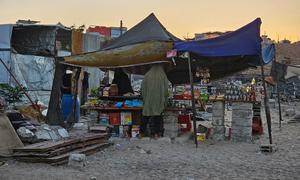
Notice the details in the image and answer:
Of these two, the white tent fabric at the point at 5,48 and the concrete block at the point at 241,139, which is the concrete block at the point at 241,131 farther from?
the white tent fabric at the point at 5,48

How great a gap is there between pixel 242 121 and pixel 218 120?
1.90ft

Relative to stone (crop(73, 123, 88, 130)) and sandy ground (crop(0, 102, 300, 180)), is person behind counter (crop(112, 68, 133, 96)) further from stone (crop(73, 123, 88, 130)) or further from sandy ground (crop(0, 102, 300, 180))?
sandy ground (crop(0, 102, 300, 180))

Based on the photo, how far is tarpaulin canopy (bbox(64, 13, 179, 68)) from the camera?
1014 cm

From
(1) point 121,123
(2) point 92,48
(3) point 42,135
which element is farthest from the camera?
(2) point 92,48

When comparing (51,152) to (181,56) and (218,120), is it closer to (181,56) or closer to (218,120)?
(181,56)

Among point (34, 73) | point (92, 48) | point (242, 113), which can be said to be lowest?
point (242, 113)

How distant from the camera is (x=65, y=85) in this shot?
1204 cm

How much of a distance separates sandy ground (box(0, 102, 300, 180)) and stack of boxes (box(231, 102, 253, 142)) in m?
0.32

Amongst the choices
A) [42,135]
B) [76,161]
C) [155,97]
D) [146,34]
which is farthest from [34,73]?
[76,161]

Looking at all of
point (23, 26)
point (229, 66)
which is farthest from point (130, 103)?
point (23, 26)

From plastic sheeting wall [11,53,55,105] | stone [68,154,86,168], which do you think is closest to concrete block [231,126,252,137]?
stone [68,154,86,168]

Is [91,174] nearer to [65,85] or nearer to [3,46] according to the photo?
[65,85]

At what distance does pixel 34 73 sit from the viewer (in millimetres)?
16266

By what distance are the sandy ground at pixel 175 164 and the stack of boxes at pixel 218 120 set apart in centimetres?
45
